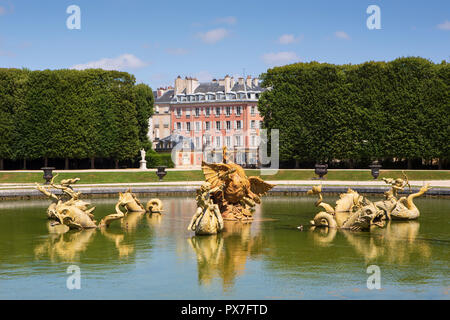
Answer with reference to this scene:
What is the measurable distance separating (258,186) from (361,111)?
3380 centimetres

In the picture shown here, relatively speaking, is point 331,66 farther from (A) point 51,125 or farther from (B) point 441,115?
(A) point 51,125

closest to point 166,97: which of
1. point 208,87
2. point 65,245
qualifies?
point 208,87

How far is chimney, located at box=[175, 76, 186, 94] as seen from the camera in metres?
110

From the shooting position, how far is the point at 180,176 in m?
54.6

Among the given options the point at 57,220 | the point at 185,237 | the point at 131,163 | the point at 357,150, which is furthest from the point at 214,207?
the point at 131,163

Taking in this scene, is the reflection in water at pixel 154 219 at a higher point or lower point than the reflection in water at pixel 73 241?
higher

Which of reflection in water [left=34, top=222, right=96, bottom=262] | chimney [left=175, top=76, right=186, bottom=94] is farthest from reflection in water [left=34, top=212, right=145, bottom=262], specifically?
chimney [left=175, top=76, right=186, bottom=94]

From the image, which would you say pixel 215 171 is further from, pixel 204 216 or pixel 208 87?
pixel 208 87

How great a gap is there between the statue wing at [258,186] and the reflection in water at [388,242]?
442 cm

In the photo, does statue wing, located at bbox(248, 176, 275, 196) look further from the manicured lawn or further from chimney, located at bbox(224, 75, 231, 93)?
chimney, located at bbox(224, 75, 231, 93)

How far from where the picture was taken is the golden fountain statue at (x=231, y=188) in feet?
90.3

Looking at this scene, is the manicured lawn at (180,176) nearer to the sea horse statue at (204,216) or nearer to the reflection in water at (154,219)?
the reflection in water at (154,219)

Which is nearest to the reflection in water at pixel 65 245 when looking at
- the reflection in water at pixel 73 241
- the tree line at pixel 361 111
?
the reflection in water at pixel 73 241

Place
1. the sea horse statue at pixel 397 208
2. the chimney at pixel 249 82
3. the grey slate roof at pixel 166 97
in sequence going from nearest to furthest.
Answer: the sea horse statue at pixel 397 208 < the chimney at pixel 249 82 < the grey slate roof at pixel 166 97
